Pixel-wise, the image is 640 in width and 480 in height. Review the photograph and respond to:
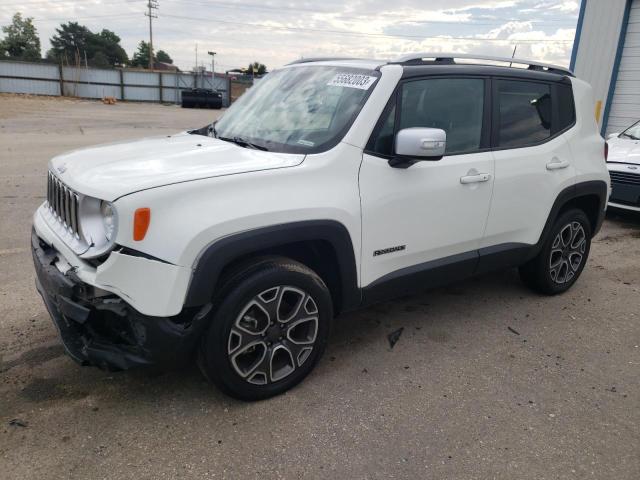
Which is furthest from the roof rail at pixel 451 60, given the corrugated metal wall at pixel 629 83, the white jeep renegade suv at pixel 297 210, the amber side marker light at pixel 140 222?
the corrugated metal wall at pixel 629 83

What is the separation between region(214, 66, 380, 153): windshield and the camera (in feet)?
9.95

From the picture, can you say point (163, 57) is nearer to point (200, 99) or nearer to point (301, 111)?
point (200, 99)

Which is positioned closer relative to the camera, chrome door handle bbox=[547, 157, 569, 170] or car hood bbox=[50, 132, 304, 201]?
car hood bbox=[50, 132, 304, 201]

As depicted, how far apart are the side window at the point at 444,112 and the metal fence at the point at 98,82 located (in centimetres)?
4194

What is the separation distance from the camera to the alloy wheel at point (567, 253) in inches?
170

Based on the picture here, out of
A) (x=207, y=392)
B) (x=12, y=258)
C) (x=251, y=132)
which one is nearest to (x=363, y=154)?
(x=251, y=132)

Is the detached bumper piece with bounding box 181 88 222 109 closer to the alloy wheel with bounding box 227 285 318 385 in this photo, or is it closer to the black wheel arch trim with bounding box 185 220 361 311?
the black wheel arch trim with bounding box 185 220 361 311

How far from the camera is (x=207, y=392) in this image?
2924 millimetres

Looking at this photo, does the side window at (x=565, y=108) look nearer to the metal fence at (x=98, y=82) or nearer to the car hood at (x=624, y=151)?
the car hood at (x=624, y=151)

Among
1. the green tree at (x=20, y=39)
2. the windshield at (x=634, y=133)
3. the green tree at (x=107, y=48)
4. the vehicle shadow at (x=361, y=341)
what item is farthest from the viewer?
the green tree at (x=107, y=48)

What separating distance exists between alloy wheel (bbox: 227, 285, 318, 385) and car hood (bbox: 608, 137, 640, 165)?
6091 mm

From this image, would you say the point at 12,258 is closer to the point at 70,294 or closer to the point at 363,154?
the point at 70,294

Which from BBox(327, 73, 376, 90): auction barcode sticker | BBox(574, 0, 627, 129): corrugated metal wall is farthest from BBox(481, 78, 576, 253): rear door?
BBox(574, 0, 627, 129): corrugated metal wall

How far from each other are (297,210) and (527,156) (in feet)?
6.77
